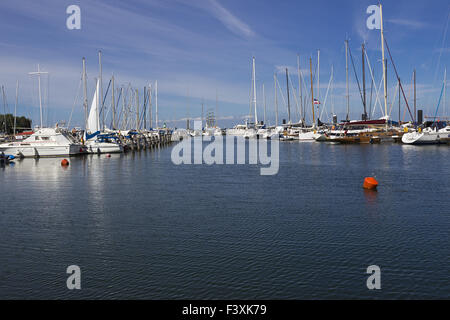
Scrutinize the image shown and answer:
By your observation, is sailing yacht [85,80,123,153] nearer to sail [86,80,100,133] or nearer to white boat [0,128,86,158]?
sail [86,80,100,133]

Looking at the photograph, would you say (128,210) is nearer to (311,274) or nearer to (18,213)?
(18,213)

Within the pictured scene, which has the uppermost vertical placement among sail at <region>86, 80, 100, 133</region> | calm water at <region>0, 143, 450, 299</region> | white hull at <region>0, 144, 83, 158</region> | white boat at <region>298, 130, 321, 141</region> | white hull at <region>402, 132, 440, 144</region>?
sail at <region>86, 80, 100, 133</region>

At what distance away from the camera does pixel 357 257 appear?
607 inches

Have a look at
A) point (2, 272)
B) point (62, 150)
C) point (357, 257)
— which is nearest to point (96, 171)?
point (62, 150)

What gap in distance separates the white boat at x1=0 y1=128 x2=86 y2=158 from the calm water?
97.4ft

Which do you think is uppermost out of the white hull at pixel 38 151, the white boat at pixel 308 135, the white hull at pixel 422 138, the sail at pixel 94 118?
the sail at pixel 94 118

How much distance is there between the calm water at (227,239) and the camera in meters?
13.0

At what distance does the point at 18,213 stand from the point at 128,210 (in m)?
6.10

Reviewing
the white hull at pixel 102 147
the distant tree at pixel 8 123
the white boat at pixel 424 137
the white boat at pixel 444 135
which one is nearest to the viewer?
the white hull at pixel 102 147

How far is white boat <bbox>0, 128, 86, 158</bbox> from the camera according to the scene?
2440 inches

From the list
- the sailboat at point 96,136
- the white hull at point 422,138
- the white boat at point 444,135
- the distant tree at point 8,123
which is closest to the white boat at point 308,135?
the white hull at point 422,138

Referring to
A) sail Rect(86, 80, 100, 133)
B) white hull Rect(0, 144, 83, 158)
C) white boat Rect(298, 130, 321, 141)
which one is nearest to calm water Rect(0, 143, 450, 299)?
white hull Rect(0, 144, 83, 158)

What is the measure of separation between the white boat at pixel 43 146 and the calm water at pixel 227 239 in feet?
97.4

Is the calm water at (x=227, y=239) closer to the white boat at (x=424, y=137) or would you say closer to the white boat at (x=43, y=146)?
the white boat at (x=43, y=146)
